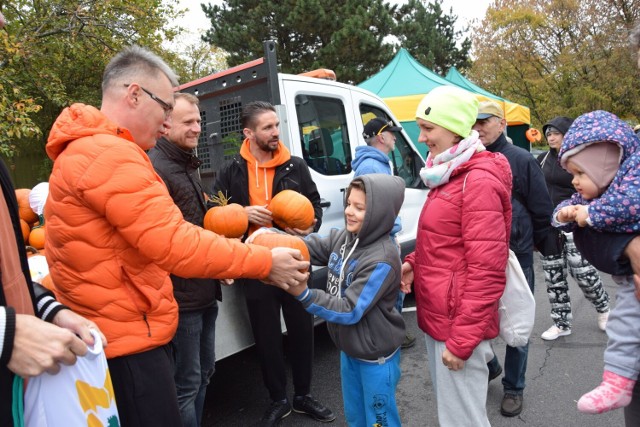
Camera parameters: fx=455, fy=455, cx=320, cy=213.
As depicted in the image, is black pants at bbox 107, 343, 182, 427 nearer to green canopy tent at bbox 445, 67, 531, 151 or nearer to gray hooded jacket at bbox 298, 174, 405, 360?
gray hooded jacket at bbox 298, 174, 405, 360

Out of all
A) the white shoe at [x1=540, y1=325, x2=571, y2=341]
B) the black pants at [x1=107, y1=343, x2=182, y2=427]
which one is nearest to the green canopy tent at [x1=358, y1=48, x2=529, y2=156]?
the white shoe at [x1=540, y1=325, x2=571, y2=341]

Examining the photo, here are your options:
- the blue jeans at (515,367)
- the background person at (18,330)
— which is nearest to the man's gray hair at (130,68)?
the background person at (18,330)

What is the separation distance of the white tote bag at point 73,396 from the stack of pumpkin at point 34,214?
2066mm

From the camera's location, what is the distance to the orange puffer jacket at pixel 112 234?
168 cm

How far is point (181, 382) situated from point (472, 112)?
7.18 feet

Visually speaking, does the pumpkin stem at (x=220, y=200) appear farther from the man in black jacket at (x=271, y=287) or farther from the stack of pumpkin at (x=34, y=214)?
the stack of pumpkin at (x=34, y=214)

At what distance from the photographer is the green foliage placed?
59.9 ft

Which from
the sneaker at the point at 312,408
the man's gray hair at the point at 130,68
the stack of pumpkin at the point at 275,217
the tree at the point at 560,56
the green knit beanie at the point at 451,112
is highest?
the tree at the point at 560,56

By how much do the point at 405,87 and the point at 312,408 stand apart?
964cm

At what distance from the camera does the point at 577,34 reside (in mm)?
20266

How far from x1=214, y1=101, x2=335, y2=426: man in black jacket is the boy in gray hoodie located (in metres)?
0.83

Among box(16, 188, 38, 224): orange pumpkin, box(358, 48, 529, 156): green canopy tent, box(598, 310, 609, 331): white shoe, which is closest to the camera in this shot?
box(16, 188, 38, 224): orange pumpkin

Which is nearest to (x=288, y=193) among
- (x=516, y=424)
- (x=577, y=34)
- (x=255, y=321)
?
(x=255, y=321)

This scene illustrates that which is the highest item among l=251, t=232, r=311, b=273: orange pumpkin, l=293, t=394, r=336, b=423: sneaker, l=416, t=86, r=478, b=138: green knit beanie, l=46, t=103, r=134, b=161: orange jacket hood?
l=46, t=103, r=134, b=161: orange jacket hood
